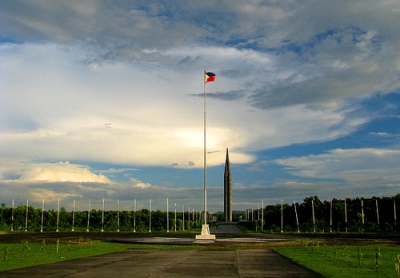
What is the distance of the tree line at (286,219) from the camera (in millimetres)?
72625

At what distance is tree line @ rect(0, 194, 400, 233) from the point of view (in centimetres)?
7262

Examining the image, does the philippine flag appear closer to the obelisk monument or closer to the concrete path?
the concrete path

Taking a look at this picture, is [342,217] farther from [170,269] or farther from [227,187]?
[170,269]

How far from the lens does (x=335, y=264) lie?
22.9 m

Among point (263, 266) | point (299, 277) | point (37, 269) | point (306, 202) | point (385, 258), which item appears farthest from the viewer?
point (306, 202)

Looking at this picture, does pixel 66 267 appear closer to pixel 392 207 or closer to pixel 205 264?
pixel 205 264

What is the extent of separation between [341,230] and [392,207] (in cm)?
970

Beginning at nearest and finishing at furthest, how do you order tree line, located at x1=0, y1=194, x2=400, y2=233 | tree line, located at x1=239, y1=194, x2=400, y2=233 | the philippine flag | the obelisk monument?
1. the philippine flag
2. tree line, located at x1=239, y1=194, x2=400, y2=233
3. tree line, located at x1=0, y1=194, x2=400, y2=233
4. the obelisk monument

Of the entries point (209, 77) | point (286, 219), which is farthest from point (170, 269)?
point (286, 219)

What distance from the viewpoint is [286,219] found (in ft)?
275

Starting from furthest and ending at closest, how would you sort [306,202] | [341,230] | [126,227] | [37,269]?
[306,202], [126,227], [341,230], [37,269]

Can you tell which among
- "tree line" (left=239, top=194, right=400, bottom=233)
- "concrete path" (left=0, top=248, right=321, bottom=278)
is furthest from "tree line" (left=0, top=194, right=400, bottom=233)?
"concrete path" (left=0, top=248, right=321, bottom=278)

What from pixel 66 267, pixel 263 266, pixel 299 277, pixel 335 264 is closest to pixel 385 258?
pixel 335 264

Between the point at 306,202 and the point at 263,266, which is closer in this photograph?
the point at 263,266
